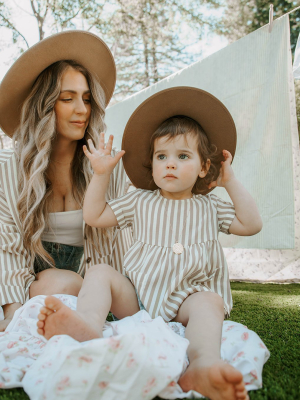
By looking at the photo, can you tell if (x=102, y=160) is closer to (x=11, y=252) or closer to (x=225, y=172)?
(x=225, y=172)

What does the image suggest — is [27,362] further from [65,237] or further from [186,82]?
[186,82]

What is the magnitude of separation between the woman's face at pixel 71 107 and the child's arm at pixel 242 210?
0.60 m

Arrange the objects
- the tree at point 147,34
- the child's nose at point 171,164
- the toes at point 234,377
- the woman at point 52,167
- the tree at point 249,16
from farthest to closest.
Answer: the tree at point 147,34 < the tree at point 249,16 < the woman at point 52,167 < the child's nose at point 171,164 < the toes at point 234,377

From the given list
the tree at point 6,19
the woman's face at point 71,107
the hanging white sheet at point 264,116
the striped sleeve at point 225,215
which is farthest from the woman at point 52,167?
the tree at point 6,19

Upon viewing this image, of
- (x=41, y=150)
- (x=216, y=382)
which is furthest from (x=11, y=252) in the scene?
(x=216, y=382)

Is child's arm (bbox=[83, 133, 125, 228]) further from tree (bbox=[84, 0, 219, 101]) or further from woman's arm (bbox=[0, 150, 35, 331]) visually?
tree (bbox=[84, 0, 219, 101])

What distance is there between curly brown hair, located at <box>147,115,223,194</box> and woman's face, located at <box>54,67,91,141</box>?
351mm

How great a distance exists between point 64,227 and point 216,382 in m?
1.02

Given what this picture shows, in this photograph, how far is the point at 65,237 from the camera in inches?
63.4

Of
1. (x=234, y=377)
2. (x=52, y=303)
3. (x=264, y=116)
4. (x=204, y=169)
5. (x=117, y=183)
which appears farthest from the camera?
(x=264, y=116)

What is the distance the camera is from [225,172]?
1.28 meters

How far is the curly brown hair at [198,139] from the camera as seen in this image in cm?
125

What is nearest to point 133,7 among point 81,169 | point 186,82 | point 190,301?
point 186,82

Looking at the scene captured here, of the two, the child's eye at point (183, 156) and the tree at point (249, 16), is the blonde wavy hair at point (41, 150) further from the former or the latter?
the tree at point (249, 16)
